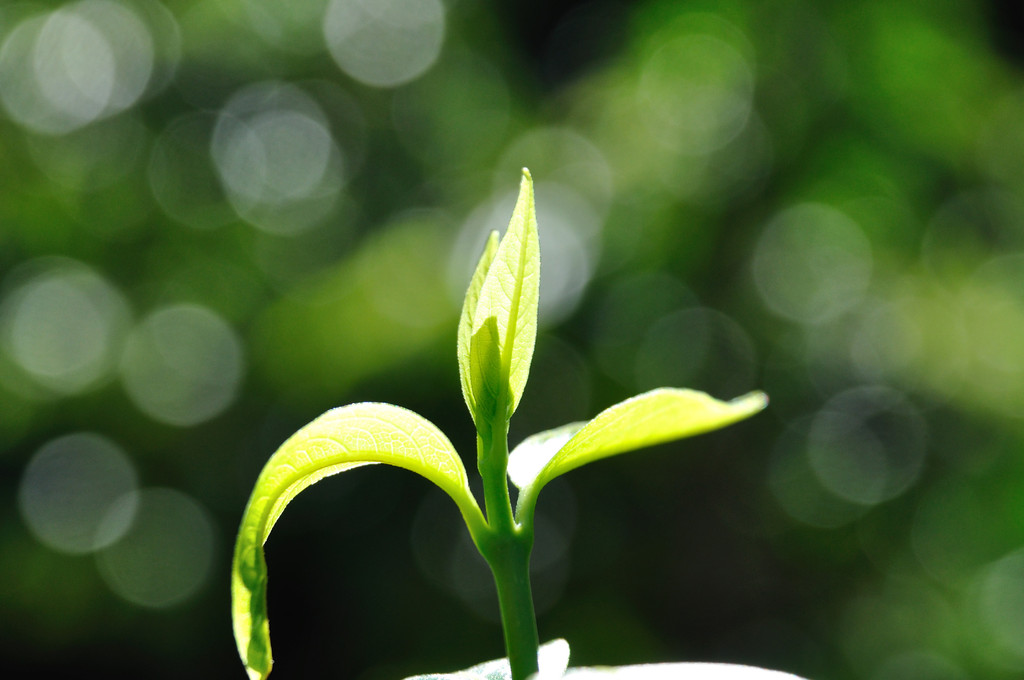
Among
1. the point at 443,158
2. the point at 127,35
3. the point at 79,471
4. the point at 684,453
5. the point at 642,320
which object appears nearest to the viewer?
the point at 642,320

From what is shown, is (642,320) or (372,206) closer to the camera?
(642,320)

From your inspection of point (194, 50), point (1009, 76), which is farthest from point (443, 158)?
point (1009, 76)

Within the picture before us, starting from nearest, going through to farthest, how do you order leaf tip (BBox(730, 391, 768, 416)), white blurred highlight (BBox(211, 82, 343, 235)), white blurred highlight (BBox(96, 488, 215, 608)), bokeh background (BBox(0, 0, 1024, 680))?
leaf tip (BBox(730, 391, 768, 416)) → bokeh background (BBox(0, 0, 1024, 680)) → white blurred highlight (BBox(96, 488, 215, 608)) → white blurred highlight (BBox(211, 82, 343, 235))

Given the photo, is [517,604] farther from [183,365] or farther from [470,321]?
[183,365]

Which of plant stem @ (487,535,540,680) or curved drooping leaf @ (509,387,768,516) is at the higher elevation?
curved drooping leaf @ (509,387,768,516)

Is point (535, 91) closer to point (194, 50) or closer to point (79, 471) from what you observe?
point (194, 50)

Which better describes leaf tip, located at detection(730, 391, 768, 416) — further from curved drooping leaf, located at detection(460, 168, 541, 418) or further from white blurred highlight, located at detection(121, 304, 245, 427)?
white blurred highlight, located at detection(121, 304, 245, 427)

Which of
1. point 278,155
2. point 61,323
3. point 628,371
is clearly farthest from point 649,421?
point 278,155

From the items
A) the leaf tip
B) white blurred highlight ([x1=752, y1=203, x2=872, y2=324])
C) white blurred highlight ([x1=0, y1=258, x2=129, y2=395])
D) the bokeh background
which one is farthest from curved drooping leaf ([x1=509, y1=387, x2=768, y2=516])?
white blurred highlight ([x1=0, y1=258, x2=129, y2=395])
